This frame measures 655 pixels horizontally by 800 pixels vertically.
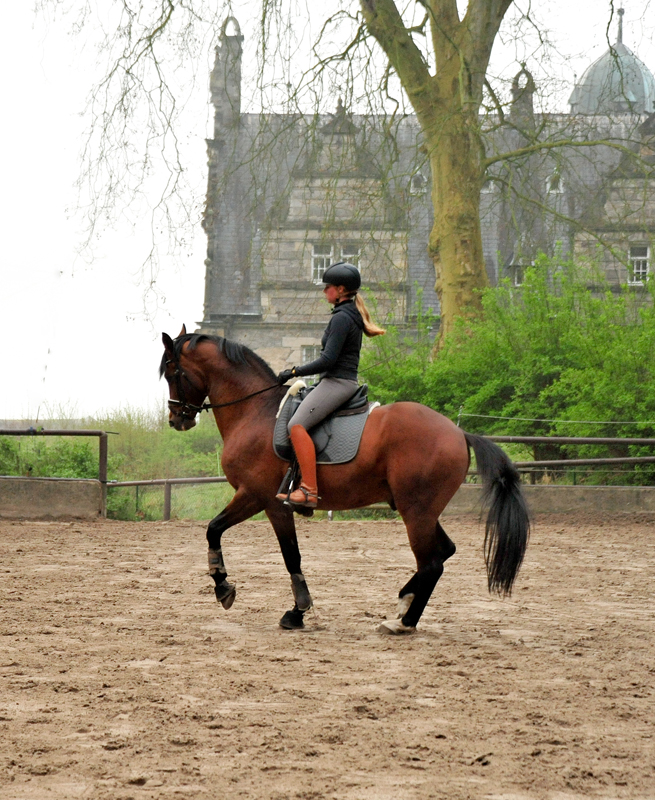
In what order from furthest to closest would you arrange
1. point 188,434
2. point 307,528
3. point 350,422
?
1. point 188,434
2. point 307,528
3. point 350,422

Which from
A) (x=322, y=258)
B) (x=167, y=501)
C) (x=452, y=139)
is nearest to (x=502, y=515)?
(x=167, y=501)

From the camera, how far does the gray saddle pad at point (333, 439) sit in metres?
6.70

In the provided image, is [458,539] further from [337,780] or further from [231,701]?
[337,780]

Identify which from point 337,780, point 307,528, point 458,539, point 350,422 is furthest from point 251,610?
point 307,528

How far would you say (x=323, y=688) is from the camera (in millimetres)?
4926

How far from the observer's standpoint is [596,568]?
10.1m

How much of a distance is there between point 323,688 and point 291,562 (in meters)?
2.03

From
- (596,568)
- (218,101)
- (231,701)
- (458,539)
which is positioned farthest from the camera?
(218,101)

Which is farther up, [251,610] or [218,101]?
[218,101]

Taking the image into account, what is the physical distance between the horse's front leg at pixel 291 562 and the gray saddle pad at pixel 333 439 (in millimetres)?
422

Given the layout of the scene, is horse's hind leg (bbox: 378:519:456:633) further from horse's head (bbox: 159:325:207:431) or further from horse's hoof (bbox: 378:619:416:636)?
horse's head (bbox: 159:325:207:431)

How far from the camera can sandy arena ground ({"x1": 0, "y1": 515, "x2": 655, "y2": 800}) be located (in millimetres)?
3549

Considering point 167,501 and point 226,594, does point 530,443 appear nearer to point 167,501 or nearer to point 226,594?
point 167,501

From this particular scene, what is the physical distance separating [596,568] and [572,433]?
18.6ft
